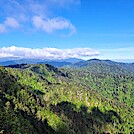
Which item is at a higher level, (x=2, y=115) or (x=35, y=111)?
(x=2, y=115)

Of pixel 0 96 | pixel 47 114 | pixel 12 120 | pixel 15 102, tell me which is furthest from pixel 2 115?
pixel 47 114

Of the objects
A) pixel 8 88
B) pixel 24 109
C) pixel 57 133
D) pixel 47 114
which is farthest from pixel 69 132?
pixel 8 88

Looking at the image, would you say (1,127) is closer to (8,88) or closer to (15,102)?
(15,102)

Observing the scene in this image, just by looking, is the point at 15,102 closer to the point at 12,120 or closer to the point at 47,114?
the point at 47,114

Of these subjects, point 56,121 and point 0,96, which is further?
point 56,121

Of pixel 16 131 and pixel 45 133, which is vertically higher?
pixel 16 131

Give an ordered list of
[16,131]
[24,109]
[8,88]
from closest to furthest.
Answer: [16,131]
[24,109]
[8,88]

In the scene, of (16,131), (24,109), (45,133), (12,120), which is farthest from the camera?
(24,109)

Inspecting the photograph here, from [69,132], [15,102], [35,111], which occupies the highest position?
[15,102]

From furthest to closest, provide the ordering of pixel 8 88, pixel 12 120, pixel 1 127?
pixel 8 88
pixel 12 120
pixel 1 127
